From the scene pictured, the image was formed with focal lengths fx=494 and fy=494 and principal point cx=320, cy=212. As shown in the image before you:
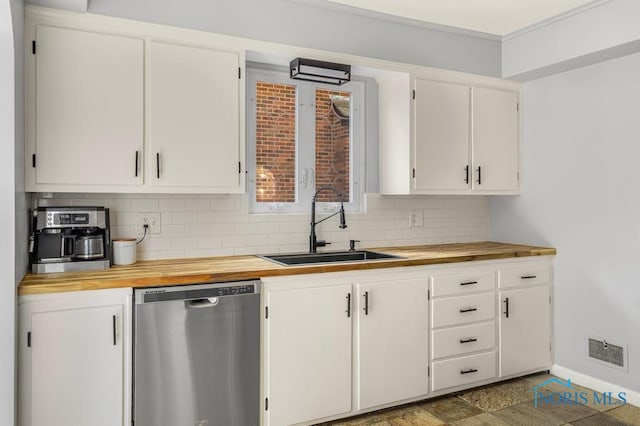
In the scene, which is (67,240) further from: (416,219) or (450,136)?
(450,136)

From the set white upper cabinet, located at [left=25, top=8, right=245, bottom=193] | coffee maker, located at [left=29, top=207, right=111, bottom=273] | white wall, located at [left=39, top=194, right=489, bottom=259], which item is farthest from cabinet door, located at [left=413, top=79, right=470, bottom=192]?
coffee maker, located at [left=29, top=207, right=111, bottom=273]

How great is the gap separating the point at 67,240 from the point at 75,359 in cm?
62

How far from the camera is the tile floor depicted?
9.53ft

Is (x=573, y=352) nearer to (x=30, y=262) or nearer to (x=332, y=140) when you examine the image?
(x=332, y=140)

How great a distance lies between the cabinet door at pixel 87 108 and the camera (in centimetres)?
246

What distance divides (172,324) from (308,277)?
0.75 m

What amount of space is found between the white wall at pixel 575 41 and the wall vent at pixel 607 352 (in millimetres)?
1907

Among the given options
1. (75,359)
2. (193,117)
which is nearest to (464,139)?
(193,117)

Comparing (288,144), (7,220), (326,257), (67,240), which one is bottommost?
(326,257)

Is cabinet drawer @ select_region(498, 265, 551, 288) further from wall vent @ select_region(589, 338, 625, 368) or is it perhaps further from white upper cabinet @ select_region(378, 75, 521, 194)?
white upper cabinet @ select_region(378, 75, 521, 194)

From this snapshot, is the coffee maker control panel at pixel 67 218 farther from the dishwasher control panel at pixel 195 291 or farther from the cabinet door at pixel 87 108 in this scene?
the dishwasher control panel at pixel 195 291

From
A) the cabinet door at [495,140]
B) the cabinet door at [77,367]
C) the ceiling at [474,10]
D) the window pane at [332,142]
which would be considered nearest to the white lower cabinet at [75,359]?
the cabinet door at [77,367]

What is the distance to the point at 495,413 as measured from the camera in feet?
9.93

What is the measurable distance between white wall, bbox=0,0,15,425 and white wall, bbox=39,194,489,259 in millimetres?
Answer: 653
